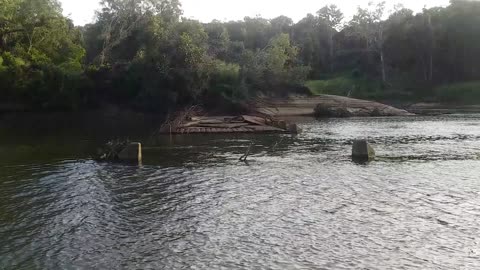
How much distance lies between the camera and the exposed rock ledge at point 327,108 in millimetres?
84688

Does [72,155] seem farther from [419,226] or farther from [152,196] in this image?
[419,226]

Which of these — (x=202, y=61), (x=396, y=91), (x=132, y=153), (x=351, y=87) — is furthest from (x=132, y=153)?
(x=351, y=87)

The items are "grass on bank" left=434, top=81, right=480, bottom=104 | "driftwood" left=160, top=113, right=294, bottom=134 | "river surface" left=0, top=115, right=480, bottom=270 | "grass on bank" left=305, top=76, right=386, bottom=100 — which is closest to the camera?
"river surface" left=0, top=115, right=480, bottom=270

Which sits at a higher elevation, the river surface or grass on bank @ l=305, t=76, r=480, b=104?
grass on bank @ l=305, t=76, r=480, b=104

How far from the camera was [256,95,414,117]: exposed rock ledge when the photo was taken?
8469 cm

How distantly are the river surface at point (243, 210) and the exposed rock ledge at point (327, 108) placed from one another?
42215 mm

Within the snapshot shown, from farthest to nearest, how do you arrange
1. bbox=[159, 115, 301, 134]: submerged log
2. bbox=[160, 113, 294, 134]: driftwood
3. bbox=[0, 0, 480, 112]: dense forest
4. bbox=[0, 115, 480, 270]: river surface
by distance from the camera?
bbox=[0, 0, 480, 112]: dense forest → bbox=[160, 113, 294, 134]: driftwood → bbox=[159, 115, 301, 134]: submerged log → bbox=[0, 115, 480, 270]: river surface

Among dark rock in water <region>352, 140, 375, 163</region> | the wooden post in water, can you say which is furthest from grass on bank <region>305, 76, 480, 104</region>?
the wooden post in water

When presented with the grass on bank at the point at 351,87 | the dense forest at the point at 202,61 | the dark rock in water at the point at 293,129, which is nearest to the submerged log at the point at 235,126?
the dark rock in water at the point at 293,129

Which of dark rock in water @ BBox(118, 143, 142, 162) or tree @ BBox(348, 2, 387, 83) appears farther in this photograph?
tree @ BBox(348, 2, 387, 83)

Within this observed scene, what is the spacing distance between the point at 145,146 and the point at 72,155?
23.9 feet

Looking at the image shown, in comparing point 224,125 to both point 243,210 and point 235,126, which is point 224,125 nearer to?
point 235,126

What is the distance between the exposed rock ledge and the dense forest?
376 cm

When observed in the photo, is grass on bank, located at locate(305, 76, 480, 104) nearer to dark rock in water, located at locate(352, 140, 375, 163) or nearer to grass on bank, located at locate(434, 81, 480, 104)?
grass on bank, located at locate(434, 81, 480, 104)
